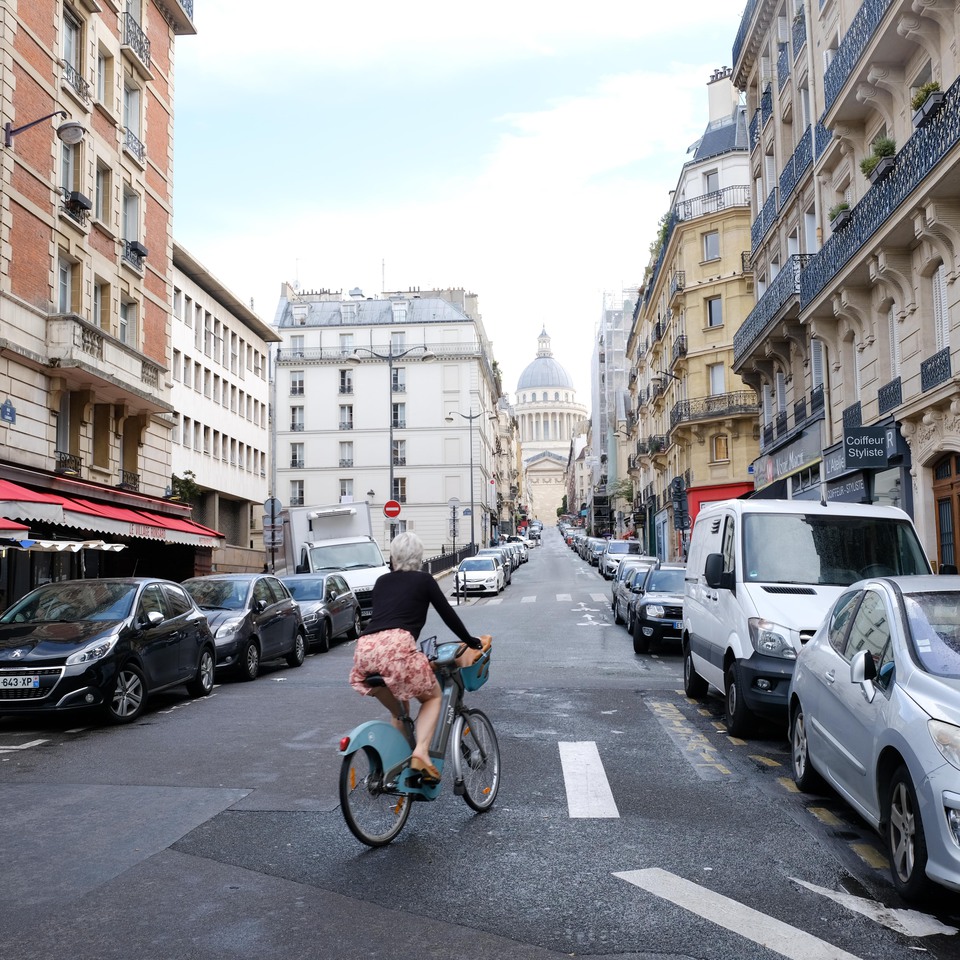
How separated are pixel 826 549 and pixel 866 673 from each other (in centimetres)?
489

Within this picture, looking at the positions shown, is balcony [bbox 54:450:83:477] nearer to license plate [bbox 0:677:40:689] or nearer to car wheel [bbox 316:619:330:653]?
car wheel [bbox 316:619:330:653]

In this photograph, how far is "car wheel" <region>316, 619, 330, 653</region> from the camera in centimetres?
2017

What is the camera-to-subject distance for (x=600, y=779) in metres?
7.80

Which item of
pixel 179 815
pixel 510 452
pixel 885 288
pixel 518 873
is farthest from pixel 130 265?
pixel 510 452

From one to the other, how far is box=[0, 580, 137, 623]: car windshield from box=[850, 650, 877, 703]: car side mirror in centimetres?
827

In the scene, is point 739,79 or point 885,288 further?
point 739,79

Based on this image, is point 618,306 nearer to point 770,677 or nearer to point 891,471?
point 891,471

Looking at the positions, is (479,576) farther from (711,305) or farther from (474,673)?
(474,673)

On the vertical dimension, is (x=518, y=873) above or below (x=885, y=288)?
below

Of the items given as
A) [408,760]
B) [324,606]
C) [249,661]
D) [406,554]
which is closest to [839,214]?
[324,606]

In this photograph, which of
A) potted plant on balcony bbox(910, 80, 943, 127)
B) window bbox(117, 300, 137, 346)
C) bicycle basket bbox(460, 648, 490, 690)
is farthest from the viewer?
window bbox(117, 300, 137, 346)

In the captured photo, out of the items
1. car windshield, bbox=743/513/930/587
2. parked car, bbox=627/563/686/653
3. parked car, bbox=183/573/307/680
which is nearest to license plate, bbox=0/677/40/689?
parked car, bbox=183/573/307/680

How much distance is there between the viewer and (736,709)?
940cm

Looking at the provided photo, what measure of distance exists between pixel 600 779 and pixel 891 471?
14346mm
